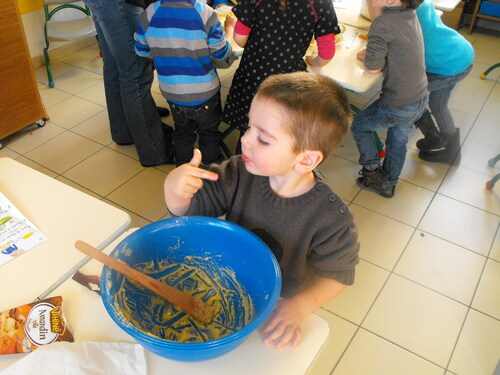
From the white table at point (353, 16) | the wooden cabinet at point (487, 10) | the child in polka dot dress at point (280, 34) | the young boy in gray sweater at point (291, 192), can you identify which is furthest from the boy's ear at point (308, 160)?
the wooden cabinet at point (487, 10)

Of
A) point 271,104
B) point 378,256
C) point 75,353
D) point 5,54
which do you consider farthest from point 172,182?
point 5,54

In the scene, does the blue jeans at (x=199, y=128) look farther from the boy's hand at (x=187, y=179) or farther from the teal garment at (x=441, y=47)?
the boy's hand at (x=187, y=179)

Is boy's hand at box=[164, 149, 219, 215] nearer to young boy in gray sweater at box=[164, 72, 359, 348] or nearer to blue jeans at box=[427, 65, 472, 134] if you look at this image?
young boy in gray sweater at box=[164, 72, 359, 348]

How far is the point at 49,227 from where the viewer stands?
1044 millimetres

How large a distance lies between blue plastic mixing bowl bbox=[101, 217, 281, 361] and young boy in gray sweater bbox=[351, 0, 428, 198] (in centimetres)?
129

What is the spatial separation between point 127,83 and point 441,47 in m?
1.68

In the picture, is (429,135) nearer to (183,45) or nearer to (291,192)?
(183,45)

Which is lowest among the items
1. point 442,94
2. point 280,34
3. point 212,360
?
point 442,94

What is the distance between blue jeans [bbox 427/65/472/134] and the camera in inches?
93.5

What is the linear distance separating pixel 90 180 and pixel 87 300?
68.7 inches

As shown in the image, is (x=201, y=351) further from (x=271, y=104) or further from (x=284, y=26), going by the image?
(x=284, y=26)

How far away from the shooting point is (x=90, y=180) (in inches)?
99.3

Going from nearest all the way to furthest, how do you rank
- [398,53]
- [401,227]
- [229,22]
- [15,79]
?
[398,53] → [229,22] → [401,227] → [15,79]

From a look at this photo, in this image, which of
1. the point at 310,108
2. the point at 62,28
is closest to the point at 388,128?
the point at 310,108
